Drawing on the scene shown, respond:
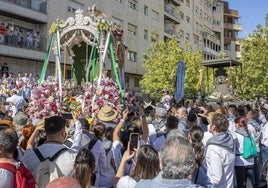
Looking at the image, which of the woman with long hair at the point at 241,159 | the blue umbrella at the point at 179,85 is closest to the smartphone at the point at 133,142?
the woman with long hair at the point at 241,159

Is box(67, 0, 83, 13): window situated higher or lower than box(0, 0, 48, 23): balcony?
higher

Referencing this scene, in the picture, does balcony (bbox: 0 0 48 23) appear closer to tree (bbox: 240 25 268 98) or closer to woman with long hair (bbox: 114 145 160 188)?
tree (bbox: 240 25 268 98)

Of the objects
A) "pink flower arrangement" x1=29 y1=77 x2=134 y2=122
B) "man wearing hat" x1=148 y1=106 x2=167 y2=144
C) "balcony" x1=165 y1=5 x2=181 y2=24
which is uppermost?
"balcony" x1=165 y1=5 x2=181 y2=24

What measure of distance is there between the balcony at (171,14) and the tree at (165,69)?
1022 cm

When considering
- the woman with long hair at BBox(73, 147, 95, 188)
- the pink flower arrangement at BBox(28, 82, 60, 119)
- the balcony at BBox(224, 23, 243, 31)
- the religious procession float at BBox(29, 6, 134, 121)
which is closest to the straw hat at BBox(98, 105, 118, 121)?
the religious procession float at BBox(29, 6, 134, 121)

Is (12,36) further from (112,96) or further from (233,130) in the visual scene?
(233,130)

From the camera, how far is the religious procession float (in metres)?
11.1

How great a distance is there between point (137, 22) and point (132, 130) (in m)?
36.7

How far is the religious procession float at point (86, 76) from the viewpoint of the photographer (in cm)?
1109

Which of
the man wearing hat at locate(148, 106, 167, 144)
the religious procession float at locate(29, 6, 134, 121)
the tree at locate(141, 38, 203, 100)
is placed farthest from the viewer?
the tree at locate(141, 38, 203, 100)

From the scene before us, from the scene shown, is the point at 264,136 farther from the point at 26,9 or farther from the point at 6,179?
the point at 26,9

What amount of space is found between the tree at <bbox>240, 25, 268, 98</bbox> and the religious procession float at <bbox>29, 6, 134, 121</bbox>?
714 inches

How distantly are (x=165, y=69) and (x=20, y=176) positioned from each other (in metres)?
32.9

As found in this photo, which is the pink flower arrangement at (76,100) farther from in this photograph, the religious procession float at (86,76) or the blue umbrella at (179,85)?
the blue umbrella at (179,85)
